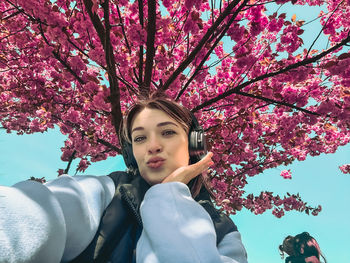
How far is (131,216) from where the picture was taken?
1.07 metres

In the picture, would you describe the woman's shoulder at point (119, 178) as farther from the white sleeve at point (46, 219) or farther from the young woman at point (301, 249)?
the young woman at point (301, 249)

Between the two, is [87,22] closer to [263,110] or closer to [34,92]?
[34,92]

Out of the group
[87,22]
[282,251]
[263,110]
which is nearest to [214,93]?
[263,110]

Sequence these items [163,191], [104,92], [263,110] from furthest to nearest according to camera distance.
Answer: [263,110] → [104,92] → [163,191]

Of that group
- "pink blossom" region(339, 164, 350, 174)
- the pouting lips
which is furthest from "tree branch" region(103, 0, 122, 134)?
"pink blossom" region(339, 164, 350, 174)

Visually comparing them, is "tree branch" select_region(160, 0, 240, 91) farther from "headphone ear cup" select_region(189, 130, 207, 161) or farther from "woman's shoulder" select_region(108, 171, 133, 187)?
"woman's shoulder" select_region(108, 171, 133, 187)

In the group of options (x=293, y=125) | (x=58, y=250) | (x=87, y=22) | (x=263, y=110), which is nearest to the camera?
(x=58, y=250)

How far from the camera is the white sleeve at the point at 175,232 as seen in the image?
2.36 ft

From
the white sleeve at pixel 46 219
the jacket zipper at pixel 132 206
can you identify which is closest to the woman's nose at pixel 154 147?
the jacket zipper at pixel 132 206

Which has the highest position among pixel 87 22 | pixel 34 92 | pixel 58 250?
pixel 34 92

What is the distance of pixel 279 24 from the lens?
4195 millimetres

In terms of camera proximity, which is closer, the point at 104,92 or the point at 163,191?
the point at 163,191

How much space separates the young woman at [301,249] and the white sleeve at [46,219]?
157 inches

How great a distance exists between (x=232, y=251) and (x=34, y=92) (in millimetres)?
7393
